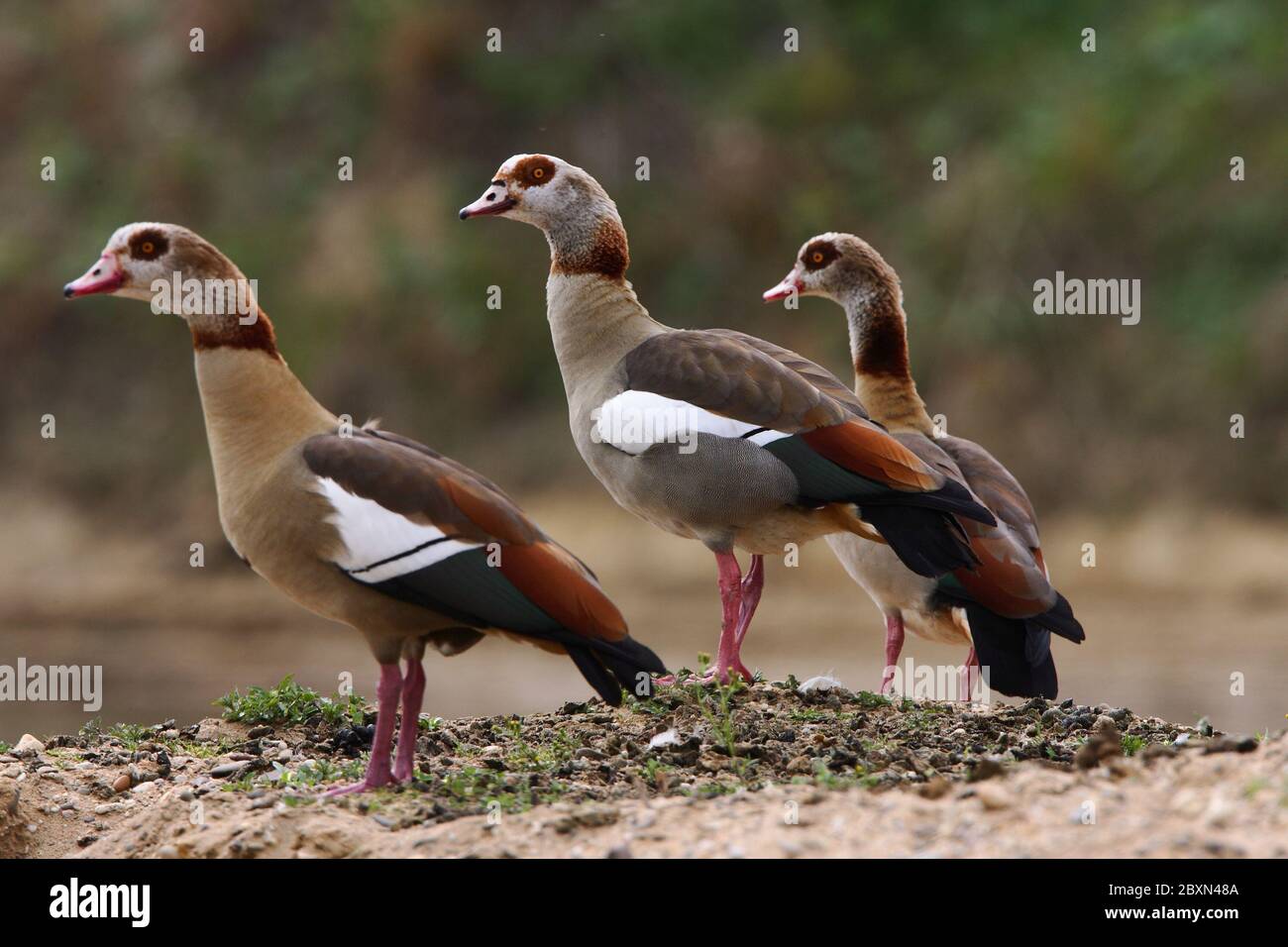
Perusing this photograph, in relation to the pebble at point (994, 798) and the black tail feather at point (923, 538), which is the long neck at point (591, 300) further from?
the pebble at point (994, 798)

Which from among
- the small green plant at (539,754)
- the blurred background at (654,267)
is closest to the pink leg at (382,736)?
the small green plant at (539,754)

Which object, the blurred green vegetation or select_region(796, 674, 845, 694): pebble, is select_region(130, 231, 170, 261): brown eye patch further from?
the blurred green vegetation

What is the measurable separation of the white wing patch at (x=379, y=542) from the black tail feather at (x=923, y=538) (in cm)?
169

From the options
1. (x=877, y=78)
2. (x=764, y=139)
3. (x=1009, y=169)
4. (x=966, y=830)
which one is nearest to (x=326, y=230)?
(x=764, y=139)

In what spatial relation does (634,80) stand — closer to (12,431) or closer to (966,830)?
(12,431)

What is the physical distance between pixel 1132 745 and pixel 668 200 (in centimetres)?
1359

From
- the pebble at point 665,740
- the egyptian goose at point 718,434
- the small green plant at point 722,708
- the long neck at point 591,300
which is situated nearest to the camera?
the small green plant at point 722,708

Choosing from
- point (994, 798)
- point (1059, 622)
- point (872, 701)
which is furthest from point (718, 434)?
point (994, 798)

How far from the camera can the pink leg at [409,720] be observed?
17.9 ft

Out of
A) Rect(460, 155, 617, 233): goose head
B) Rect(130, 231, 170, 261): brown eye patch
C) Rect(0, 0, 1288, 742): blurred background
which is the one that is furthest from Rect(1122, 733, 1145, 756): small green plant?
Rect(0, 0, 1288, 742): blurred background

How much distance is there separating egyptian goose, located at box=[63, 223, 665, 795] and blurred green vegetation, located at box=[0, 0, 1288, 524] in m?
10.7

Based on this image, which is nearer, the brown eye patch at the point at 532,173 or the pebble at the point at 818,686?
the pebble at the point at 818,686

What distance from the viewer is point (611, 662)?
17.2ft

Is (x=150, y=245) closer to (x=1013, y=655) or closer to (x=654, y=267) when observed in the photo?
(x=1013, y=655)
